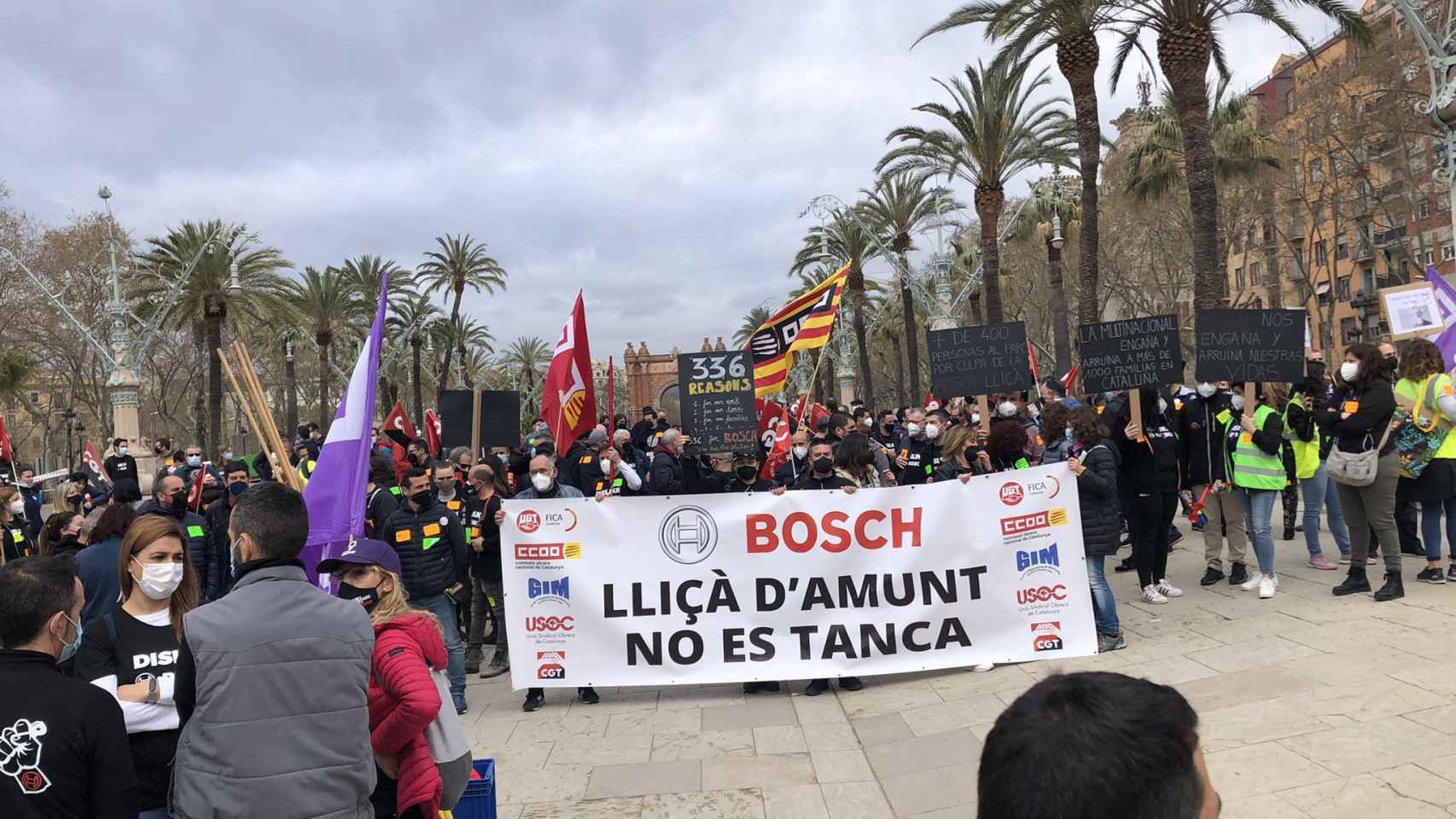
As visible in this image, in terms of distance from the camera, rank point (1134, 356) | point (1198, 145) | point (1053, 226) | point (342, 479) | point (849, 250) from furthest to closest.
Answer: point (849, 250)
point (1053, 226)
point (1198, 145)
point (1134, 356)
point (342, 479)

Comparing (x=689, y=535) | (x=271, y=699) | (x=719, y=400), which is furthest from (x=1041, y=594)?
(x=271, y=699)

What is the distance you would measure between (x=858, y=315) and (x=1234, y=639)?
3276cm

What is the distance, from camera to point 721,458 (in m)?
8.62

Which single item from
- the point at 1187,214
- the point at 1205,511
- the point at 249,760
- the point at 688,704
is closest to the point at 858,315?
the point at 1187,214

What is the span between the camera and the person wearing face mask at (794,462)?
9.70 meters

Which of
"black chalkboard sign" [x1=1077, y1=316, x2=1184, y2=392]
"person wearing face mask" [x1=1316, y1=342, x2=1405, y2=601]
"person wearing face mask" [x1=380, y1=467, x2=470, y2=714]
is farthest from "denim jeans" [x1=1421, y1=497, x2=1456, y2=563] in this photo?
"person wearing face mask" [x1=380, y1=467, x2=470, y2=714]

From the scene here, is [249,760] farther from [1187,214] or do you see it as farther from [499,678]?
[1187,214]

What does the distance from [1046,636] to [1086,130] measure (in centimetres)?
1544

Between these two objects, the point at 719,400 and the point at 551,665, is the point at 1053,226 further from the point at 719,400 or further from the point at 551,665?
the point at 551,665

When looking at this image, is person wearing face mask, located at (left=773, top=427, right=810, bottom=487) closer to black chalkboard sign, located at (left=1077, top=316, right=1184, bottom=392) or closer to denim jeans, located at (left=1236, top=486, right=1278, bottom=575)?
black chalkboard sign, located at (left=1077, top=316, right=1184, bottom=392)

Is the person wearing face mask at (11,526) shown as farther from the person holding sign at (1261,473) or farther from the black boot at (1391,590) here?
the black boot at (1391,590)

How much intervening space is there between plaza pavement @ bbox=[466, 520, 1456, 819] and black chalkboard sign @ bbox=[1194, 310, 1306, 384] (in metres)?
1.90

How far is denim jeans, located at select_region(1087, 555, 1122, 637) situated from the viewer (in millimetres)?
6984

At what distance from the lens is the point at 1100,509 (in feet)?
22.9
